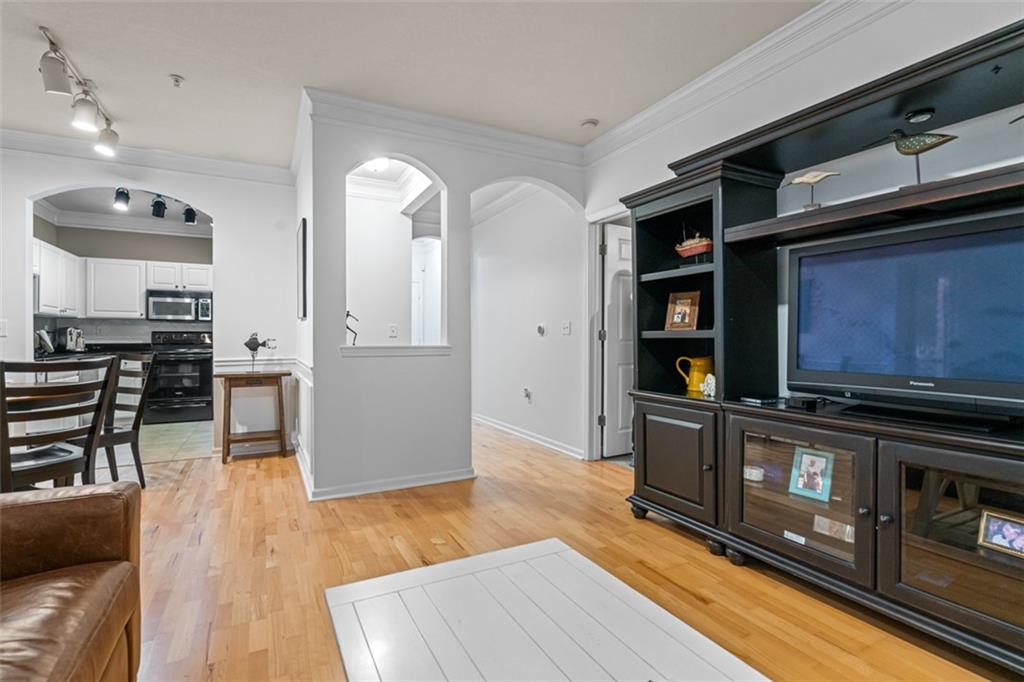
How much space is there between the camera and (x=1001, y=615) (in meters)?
1.54

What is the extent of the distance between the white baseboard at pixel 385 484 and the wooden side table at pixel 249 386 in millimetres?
1368

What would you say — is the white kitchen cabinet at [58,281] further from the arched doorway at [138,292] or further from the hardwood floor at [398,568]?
the hardwood floor at [398,568]

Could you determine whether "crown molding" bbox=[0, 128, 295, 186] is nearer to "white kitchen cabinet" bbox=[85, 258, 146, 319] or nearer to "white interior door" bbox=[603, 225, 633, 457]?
"white kitchen cabinet" bbox=[85, 258, 146, 319]

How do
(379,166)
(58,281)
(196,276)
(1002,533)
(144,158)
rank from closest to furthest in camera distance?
(1002,533) → (144,158) → (379,166) → (58,281) → (196,276)

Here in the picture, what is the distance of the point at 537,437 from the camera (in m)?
4.98

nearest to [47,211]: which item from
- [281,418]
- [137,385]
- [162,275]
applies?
[162,275]

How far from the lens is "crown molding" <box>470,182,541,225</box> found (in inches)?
196

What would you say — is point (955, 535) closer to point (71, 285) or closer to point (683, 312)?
point (683, 312)

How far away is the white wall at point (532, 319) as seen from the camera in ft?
14.5

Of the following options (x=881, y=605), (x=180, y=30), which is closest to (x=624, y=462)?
(x=881, y=605)

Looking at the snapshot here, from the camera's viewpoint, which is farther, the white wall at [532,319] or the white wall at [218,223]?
the white wall at [532,319]

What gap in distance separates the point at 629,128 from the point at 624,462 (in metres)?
2.66

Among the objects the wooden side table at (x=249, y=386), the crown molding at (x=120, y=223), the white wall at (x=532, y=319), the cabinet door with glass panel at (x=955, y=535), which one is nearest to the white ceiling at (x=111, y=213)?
the crown molding at (x=120, y=223)

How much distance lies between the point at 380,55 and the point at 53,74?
1.70 m
